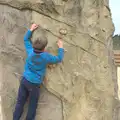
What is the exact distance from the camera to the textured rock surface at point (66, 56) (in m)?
4.20

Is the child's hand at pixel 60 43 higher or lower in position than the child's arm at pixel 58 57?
higher

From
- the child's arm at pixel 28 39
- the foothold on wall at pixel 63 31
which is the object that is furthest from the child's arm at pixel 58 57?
the child's arm at pixel 28 39

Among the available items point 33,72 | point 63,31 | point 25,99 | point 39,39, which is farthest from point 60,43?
point 25,99

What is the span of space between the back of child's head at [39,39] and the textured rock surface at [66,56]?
0.03 meters

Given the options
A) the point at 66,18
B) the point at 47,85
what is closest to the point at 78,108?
the point at 47,85

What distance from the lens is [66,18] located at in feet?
14.1

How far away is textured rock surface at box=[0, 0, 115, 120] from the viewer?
13.8ft

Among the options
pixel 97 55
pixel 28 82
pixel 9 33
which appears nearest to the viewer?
pixel 28 82

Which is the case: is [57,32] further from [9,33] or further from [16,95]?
[16,95]

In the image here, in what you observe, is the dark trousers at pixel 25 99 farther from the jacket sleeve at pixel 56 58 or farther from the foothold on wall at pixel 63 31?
the foothold on wall at pixel 63 31

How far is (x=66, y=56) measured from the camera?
4289 millimetres

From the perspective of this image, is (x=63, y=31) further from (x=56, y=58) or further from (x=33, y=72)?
(x=33, y=72)

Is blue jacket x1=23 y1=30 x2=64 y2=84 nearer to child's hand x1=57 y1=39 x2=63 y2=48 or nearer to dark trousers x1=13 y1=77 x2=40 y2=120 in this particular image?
dark trousers x1=13 y1=77 x2=40 y2=120

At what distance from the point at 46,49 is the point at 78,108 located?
0.81 metres
